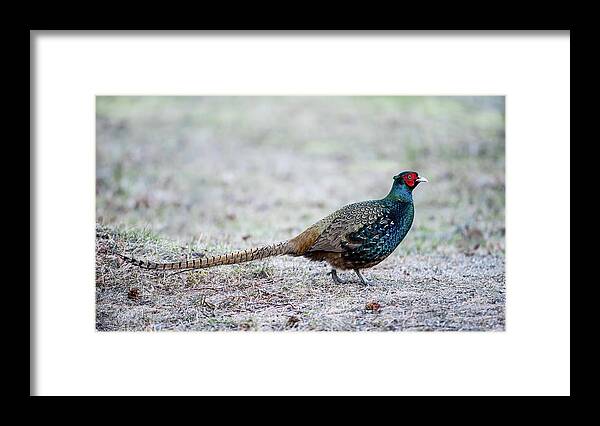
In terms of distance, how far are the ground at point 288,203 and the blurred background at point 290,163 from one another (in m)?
0.03

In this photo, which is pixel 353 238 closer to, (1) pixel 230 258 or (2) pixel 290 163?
(1) pixel 230 258

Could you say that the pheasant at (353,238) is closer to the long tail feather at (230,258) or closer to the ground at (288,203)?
the long tail feather at (230,258)

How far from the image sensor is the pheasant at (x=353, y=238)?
809 centimetres

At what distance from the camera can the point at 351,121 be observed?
561 inches

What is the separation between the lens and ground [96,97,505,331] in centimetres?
808

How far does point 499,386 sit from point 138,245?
153 inches

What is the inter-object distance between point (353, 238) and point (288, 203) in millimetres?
3898

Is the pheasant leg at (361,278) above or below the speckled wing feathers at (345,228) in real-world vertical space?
below

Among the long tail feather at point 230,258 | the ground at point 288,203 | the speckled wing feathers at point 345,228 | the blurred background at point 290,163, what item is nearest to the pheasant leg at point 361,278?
the ground at point 288,203
